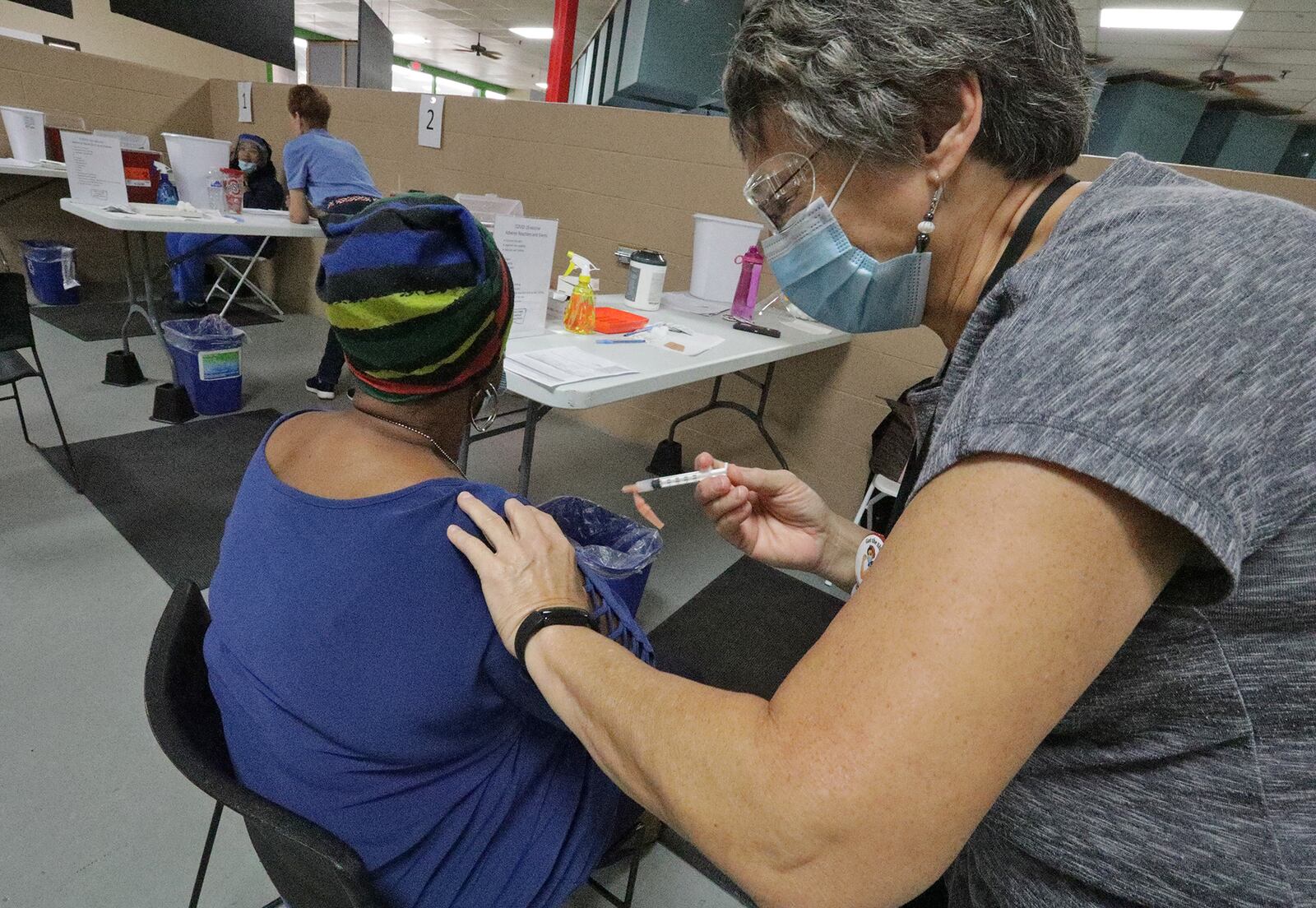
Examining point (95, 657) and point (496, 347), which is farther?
point (95, 657)

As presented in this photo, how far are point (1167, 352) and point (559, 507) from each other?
4.25 ft

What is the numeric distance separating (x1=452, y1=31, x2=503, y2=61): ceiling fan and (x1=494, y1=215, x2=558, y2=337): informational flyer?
11524mm

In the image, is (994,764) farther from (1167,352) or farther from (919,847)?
(1167,352)

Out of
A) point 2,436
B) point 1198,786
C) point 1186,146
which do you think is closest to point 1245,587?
point 1198,786

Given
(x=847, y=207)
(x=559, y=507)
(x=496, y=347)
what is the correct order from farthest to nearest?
(x=559, y=507) < (x=496, y=347) < (x=847, y=207)

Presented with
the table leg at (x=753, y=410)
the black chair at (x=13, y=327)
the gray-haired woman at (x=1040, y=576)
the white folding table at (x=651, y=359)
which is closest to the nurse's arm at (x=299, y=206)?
the black chair at (x=13, y=327)

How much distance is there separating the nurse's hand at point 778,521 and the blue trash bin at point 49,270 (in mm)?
5357

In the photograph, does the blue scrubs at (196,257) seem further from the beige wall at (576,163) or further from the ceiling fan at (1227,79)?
the ceiling fan at (1227,79)

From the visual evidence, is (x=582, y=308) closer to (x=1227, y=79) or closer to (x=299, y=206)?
(x=299, y=206)

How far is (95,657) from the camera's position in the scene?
173cm

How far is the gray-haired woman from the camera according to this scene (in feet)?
1.17

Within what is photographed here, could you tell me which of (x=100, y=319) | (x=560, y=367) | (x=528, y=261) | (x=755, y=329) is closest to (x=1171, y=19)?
(x=755, y=329)

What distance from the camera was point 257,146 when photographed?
4.55 m

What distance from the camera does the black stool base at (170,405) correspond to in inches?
118
